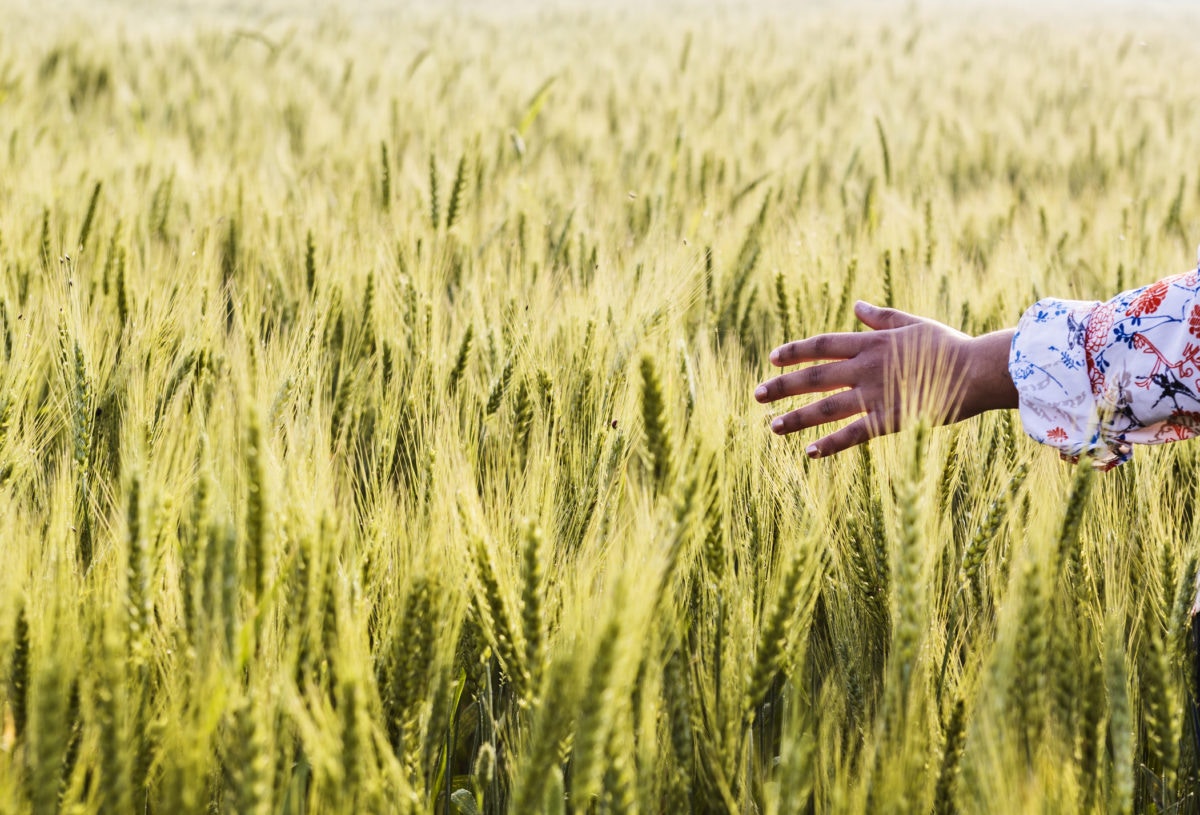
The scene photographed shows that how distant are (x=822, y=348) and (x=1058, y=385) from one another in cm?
31

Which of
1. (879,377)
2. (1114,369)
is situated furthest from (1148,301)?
(879,377)

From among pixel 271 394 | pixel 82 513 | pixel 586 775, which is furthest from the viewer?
pixel 271 394

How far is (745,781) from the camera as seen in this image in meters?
0.87

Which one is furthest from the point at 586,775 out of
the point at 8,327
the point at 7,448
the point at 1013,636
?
the point at 8,327

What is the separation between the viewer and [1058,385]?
1128 millimetres

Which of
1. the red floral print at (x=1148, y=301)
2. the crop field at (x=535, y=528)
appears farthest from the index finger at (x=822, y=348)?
the red floral print at (x=1148, y=301)

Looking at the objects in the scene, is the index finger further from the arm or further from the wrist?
the wrist

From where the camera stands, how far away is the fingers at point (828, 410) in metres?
1.24

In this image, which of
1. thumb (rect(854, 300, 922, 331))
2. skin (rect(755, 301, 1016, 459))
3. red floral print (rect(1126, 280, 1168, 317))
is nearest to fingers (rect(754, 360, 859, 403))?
skin (rect(755, 301, 1016, 459))

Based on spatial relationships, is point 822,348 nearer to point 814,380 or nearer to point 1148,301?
point 814,380

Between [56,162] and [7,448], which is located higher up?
[56,162]

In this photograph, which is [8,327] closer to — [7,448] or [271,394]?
[7,448]

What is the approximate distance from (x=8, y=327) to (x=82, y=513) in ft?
1.73

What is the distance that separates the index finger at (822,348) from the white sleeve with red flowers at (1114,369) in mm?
205
